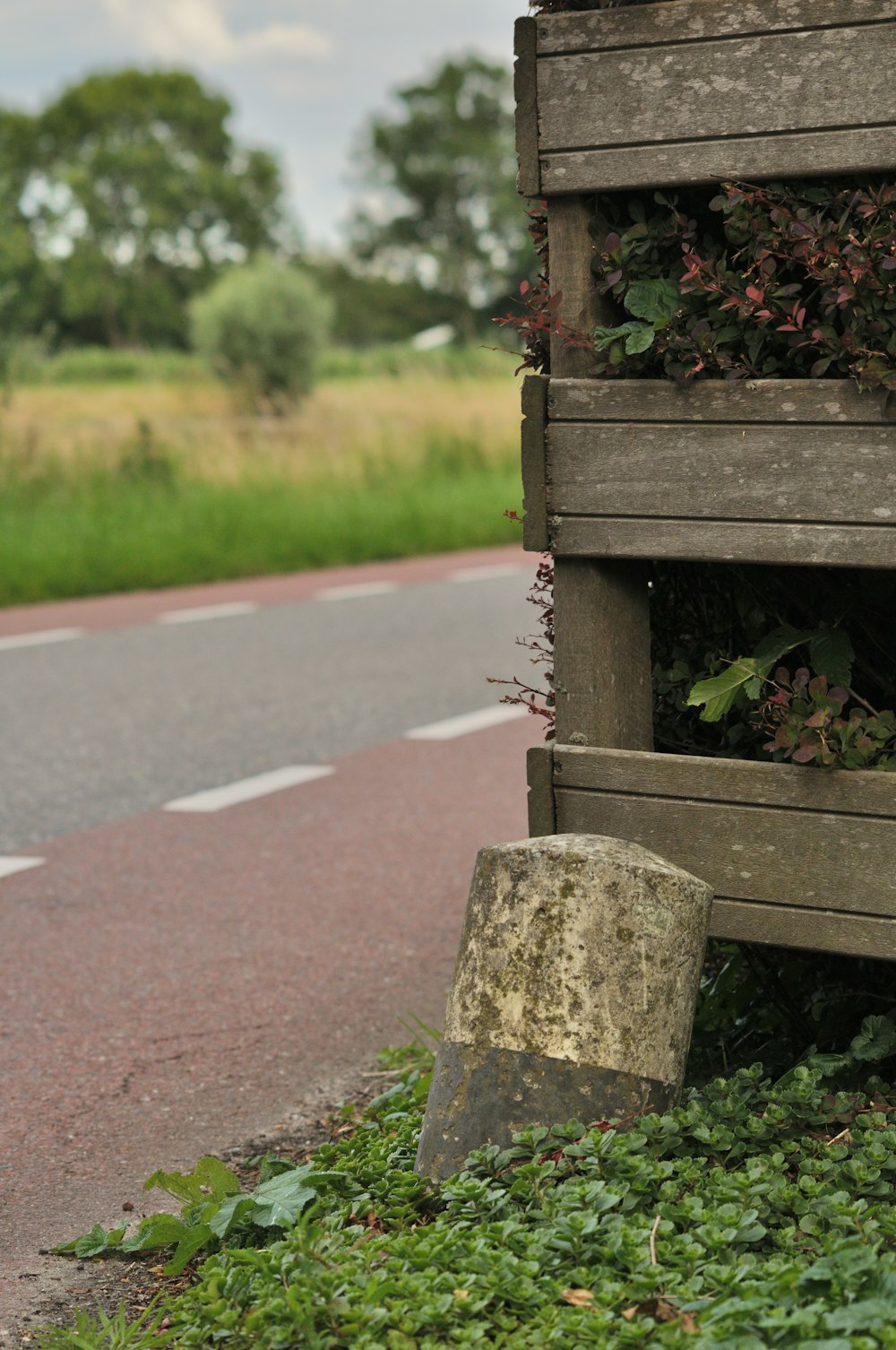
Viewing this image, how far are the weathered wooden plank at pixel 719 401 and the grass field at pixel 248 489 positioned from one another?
A: 10.1 metres

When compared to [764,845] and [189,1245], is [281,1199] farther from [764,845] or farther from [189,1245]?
[764,845]

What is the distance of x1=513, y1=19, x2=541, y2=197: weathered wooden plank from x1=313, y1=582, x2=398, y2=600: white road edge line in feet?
31.6

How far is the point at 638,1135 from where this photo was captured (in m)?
2.74

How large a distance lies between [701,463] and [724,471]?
0.15ft

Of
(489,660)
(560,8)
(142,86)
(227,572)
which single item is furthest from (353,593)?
(142,86)

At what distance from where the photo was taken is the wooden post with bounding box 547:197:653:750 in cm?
313

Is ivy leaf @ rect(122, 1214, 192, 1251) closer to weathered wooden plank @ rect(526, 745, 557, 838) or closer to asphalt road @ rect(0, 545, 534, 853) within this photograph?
weathered wooden plank @ rect(526, 745, 557, 838)

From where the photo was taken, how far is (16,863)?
579 cm

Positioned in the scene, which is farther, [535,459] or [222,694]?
[222,694]

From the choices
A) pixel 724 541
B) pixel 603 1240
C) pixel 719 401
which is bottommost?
pixel 603 1240

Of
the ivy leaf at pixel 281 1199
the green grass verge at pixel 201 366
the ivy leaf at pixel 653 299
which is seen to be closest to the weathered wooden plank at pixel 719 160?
the ivy leaf at pixel 653 299

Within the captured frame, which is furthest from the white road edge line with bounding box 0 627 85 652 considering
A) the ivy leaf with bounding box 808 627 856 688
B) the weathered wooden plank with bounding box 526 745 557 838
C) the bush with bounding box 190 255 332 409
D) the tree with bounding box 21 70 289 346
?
the tree with bounding box 21 70 289 346

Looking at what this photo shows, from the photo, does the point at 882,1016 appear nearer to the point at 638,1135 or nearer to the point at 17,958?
the point at 638,1135

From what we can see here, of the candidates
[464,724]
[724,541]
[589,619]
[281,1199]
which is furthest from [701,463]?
[464,724]
